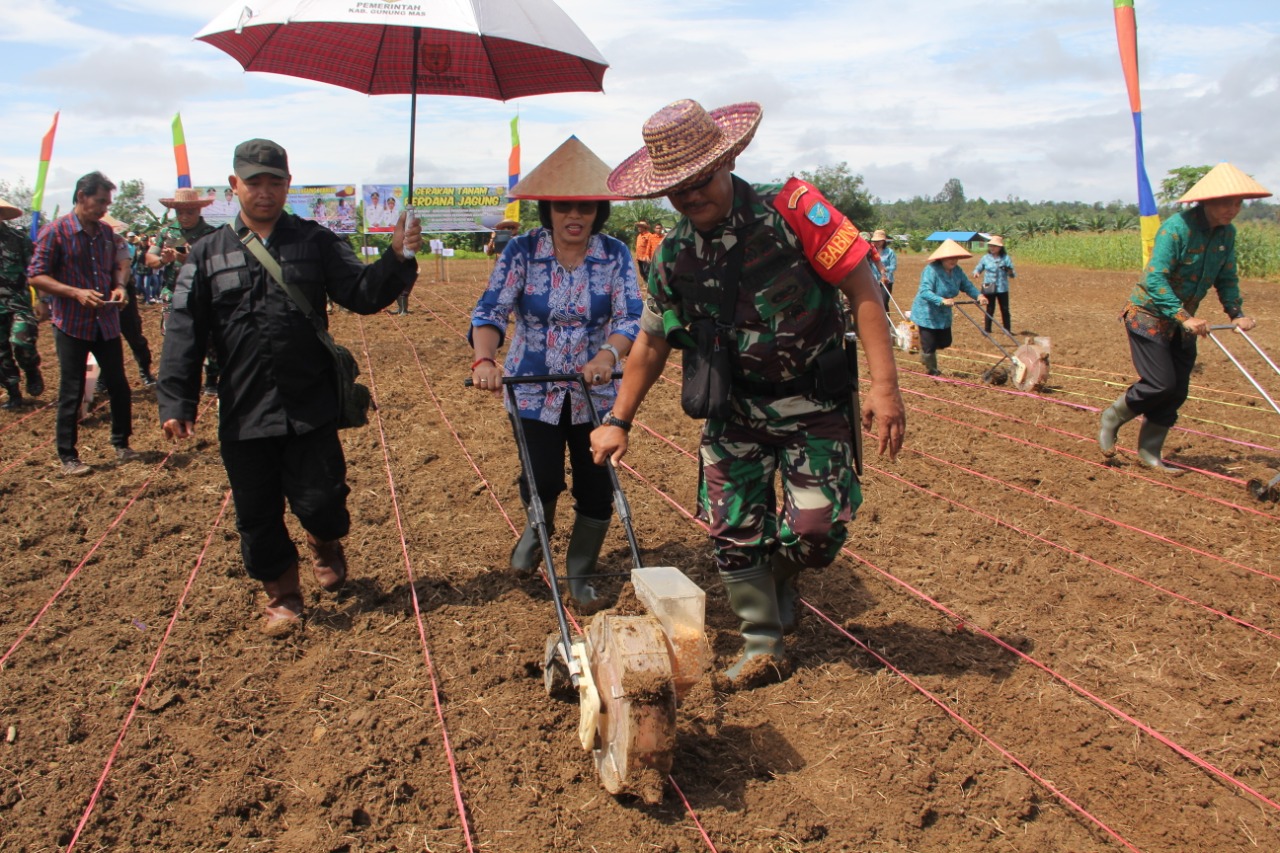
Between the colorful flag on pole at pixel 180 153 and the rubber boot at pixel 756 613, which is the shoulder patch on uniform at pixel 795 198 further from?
the colorful flag on pole at pixel 180 153

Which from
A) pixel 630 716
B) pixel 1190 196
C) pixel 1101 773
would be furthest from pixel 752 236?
pixel 1190 196

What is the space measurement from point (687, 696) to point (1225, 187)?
15.1 ft

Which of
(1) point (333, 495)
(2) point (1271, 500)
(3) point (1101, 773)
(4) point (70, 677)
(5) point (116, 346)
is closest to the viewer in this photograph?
(3) point (1101, 773)

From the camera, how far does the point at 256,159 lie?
361cm

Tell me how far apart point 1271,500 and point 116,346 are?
7.53 metres

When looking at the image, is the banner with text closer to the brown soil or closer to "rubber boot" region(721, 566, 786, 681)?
the brown soil

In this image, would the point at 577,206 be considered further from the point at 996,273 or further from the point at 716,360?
the point at 996,273

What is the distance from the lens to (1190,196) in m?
5.70

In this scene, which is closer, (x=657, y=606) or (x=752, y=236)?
(x=657, y=606)

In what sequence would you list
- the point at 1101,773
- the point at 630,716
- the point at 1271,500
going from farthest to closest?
the point at 1271,500
the point at 1101,773
the point at 630,716

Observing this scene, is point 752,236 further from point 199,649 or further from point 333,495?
point 199,649

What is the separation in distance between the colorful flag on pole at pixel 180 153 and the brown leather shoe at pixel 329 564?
10.4 m

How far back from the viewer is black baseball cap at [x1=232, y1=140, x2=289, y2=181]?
3607 mm

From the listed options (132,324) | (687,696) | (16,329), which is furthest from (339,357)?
(16,329)
